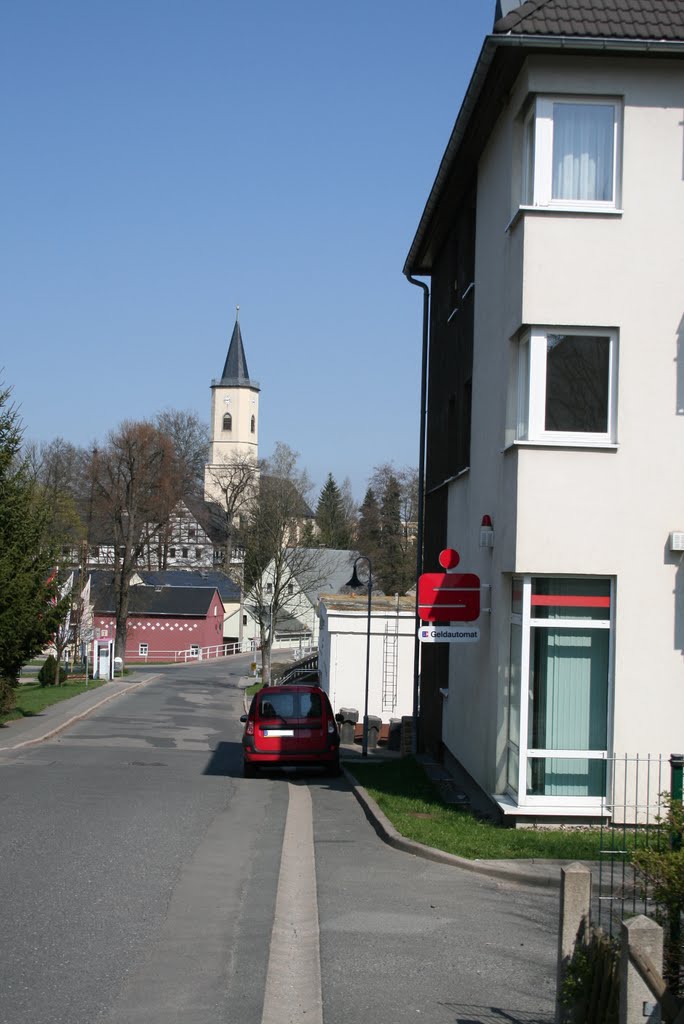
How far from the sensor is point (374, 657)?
34938 millimetres

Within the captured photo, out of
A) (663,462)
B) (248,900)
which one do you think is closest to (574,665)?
(663,462)

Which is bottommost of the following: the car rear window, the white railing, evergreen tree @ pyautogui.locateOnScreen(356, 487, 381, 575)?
the white railing

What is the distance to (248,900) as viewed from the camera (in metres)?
9.38

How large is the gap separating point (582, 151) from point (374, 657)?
77.3 ft

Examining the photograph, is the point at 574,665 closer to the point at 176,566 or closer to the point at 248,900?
the point at 248,900

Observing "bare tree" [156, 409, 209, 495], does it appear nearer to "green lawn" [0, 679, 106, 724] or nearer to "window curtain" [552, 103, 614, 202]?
"green lawn" [0, 679, 106, 724]

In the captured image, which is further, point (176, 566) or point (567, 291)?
point (176, 566)

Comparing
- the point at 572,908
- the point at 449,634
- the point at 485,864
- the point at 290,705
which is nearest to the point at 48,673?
the point at 290,705

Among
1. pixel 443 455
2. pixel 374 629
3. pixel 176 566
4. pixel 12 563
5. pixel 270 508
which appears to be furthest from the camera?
pixel 176 566

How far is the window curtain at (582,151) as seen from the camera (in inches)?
502

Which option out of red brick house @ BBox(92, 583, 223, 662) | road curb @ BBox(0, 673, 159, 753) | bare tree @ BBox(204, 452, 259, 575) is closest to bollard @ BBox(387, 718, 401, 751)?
road curb @ BBox(0, 673, 159, 753)

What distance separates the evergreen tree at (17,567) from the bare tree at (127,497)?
114 feet

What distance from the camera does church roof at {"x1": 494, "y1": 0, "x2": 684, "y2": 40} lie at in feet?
40.6

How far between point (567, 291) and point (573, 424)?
4.64 ft
